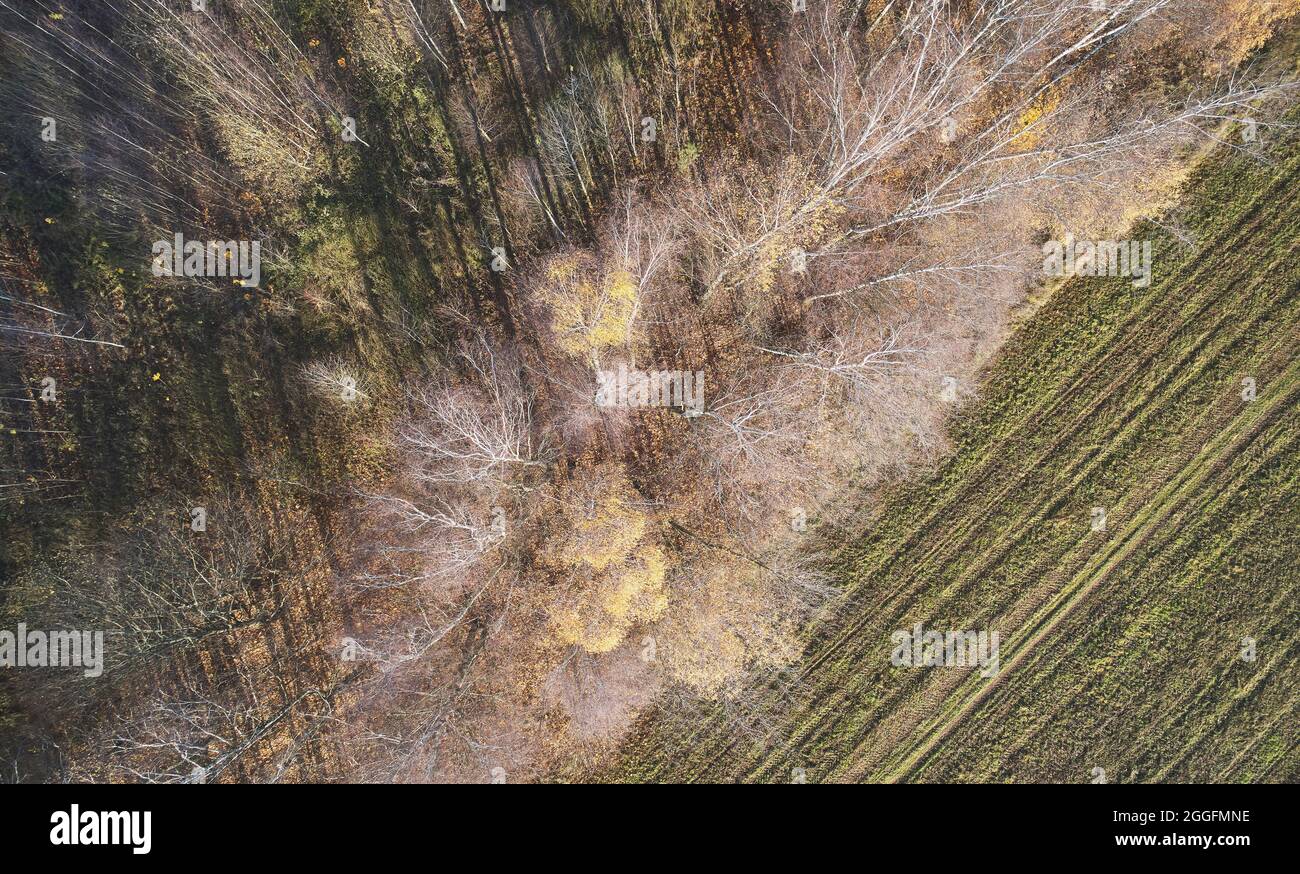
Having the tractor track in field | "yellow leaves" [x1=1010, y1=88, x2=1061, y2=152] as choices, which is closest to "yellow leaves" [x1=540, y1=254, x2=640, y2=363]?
"yellow leaves" [x1=1010, y1=88, x2=1061, y2=152]

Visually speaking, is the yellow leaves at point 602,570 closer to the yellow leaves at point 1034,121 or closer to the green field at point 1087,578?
the green field at point 1087,578

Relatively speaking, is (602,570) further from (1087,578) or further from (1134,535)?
(1134,535)

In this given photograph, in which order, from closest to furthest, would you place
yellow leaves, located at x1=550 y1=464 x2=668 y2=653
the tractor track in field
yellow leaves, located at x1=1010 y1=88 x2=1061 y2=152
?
1. yellow leaves, located at x1=550 y1=464 x2=668 y2=653
2. yellow leaves, located at x1=1010 y1=88 x2=1061 y2=152
3. the tractor track in field

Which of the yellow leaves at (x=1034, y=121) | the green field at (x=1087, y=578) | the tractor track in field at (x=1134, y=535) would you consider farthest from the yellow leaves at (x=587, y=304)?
the tractor track in field at (x=1134, y=535)

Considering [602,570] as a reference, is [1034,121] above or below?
above

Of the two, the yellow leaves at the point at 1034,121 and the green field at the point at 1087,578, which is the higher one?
the yellow leaves at the point at 1034,121

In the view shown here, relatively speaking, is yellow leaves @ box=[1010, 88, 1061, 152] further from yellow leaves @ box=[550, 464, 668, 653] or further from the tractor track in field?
yellow leaves @ box=[550, 464, 668, 653]

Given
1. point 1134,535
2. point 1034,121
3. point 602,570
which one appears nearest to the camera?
point 602,570

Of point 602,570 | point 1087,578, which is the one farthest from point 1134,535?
point 602,570

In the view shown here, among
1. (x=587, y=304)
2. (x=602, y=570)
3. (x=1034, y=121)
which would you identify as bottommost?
(x=602, y=570)
